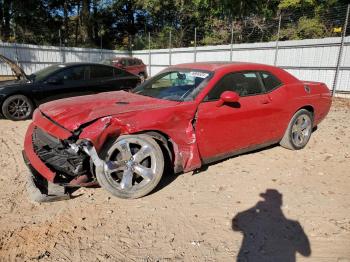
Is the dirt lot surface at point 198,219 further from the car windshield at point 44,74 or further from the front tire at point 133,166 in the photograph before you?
the car windshield at point 44,74

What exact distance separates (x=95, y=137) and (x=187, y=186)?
1.42 m

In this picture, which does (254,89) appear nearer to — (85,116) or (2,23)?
(85,116)

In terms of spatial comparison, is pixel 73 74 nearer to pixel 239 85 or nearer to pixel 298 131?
pixel 239 85

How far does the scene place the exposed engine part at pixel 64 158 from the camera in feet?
10.7

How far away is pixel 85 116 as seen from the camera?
3.36 metres

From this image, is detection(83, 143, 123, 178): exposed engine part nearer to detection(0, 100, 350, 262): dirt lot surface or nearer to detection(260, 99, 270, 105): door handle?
detection(0, 100, 350, 262): dirt lot surface

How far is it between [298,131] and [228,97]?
2.09 m

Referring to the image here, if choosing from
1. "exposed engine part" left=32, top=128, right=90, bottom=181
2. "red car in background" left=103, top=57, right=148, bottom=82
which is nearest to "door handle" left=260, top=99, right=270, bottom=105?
"exposed engine part" left=32, top=128, right=90, bottom=181

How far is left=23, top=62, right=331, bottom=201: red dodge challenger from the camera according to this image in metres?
3.32

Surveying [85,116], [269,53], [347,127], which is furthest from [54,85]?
[269,53]

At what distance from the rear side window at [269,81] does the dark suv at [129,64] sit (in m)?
13.1

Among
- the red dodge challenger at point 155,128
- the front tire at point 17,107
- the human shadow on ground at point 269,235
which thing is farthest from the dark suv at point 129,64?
the human shadow on ground at point 269,235

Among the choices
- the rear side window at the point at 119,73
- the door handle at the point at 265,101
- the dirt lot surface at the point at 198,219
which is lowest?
the dirt lot surface at the point at 198,219

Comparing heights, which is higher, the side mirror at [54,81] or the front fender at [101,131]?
the front fender at [101,131]
